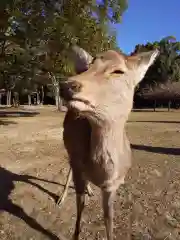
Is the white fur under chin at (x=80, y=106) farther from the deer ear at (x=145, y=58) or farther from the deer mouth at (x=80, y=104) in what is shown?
the deer ear at (x=145, y=58)

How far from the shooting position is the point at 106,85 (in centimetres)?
250

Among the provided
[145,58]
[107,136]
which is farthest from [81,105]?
[145,58]

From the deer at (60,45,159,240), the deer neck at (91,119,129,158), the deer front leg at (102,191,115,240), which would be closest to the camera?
the deer at (60,45,159,240)

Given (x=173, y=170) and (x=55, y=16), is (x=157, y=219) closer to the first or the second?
(x=173, y=170)

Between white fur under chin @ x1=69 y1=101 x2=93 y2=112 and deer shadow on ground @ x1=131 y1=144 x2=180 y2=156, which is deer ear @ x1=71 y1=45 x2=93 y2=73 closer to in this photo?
white fur under chin @ x1=69 y1=101 x2=93 y2=112

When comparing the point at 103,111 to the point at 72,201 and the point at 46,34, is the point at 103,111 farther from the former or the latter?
the point at 46,34

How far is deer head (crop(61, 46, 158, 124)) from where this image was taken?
220cm

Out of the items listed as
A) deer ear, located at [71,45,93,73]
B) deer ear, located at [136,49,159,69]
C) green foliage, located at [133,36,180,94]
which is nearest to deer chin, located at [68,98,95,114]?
deer ear, located at [136,49,159,69]

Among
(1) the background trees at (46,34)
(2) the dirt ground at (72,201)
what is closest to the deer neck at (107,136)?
(2) the dirt ground at (72,201)

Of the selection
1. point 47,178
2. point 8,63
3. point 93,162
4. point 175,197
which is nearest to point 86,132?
point 93,162

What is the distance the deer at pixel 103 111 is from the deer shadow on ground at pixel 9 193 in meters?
0.93

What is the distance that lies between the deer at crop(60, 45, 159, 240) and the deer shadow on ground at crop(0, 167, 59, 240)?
93 cm

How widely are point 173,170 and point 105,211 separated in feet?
11.3

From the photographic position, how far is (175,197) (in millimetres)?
4941
